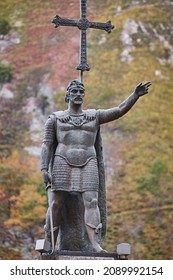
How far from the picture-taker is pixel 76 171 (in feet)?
28.3

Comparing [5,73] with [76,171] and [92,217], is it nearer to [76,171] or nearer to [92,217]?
[76,171]

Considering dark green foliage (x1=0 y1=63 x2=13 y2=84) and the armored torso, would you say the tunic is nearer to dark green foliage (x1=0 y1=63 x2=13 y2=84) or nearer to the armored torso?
the armored torso

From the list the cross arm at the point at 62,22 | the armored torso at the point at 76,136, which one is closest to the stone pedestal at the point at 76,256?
the armored torso at the point at 76,136

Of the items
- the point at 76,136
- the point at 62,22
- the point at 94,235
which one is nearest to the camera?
the point at 94,235

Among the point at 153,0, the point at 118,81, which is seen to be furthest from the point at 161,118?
the point at 153,0

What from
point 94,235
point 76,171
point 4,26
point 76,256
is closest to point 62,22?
point 76,171

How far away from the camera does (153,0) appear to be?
86.1 feet

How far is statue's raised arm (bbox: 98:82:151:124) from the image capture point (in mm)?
8734

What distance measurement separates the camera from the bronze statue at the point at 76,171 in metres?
8.58

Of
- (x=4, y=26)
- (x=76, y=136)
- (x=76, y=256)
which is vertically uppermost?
(x=4, y=26)

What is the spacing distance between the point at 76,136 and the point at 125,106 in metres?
0.64

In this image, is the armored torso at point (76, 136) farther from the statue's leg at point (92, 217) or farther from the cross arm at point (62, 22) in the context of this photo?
the cross arm at point (62, 22)

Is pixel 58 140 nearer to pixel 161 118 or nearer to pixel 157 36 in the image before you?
pixel 161 118

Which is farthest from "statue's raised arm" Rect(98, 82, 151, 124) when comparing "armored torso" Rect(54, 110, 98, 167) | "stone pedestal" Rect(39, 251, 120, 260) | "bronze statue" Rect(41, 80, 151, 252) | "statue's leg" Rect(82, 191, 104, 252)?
"stone pedestal" Rect(39, 251, 120, 260)
